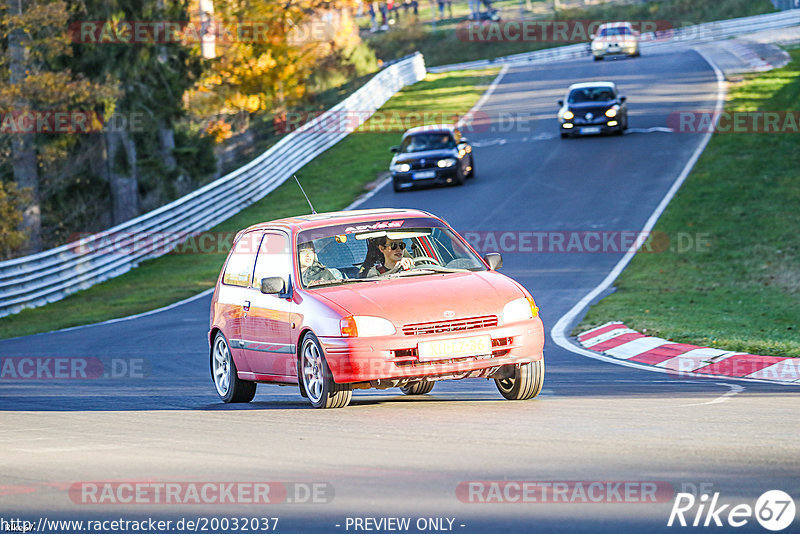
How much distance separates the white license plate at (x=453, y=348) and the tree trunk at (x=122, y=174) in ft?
93.7

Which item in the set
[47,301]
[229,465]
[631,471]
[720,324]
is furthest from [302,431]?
[47,301]

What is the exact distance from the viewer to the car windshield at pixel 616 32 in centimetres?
5762

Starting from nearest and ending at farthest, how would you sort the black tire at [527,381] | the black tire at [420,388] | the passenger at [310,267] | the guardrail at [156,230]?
the black tire at [527,381], the passenger at [310,267], the black tire at [420,388], the guardrail at [156,230]

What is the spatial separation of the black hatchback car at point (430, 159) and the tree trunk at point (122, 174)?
359 inches

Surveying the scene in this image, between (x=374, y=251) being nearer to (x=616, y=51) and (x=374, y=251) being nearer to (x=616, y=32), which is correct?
(x=616, y=51)

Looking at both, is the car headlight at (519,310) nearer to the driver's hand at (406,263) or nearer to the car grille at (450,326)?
the car grille at (450,326)

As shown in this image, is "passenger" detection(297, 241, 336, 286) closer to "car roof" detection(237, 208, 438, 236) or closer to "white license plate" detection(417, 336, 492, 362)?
"car roof" detection(237, 208, 438, 236)

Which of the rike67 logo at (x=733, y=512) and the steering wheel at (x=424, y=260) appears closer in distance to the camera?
the rike67 logo at (x=733, y=512)

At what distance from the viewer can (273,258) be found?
34.7ft

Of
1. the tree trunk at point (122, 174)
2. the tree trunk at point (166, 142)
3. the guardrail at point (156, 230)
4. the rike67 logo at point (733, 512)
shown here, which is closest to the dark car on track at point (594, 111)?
the guardrail at point (156, 230)

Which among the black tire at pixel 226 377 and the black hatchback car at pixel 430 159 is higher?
the black tire at pixel 226 377

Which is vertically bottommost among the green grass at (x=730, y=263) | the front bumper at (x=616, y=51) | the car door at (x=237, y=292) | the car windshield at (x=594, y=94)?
the green grass at (x=730, y=263)

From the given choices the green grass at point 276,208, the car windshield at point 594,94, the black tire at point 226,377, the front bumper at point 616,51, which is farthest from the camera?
the front bumper at point 616,51

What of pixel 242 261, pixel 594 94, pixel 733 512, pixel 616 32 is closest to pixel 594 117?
pixel 594 94
